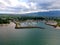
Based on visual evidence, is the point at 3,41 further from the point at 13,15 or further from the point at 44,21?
the point at 44,21

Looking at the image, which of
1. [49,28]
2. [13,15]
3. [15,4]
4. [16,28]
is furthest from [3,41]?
[49,28]

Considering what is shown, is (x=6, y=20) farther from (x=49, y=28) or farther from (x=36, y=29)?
(x=49, y=28)

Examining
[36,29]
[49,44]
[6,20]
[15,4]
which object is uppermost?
[15,4]

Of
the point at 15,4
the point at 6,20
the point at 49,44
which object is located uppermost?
the point at 15,4

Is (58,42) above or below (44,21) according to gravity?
below

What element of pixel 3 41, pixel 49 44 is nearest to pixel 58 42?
pixel 49 44

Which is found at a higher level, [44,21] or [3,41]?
[44,21]

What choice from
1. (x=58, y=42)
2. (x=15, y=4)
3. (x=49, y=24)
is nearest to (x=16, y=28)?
(x=15, y=4)
